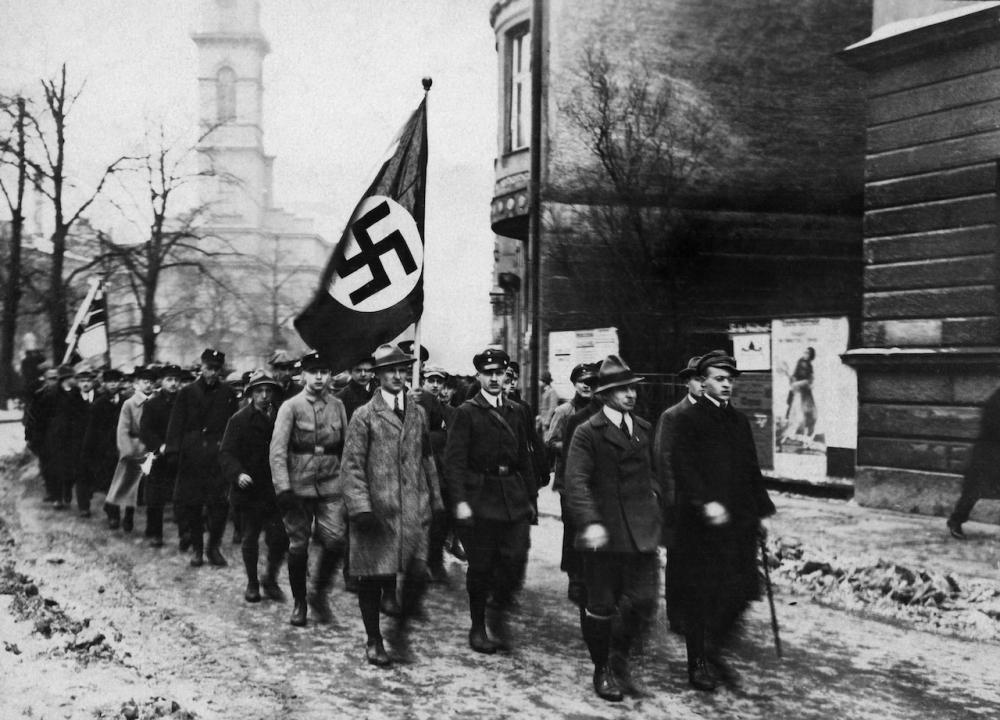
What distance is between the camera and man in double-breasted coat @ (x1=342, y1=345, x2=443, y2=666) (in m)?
5.82

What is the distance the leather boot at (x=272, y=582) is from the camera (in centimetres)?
762

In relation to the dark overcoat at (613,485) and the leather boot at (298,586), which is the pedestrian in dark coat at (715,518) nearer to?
the dark overcoat at (613,485)

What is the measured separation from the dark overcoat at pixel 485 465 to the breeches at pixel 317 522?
1.14m

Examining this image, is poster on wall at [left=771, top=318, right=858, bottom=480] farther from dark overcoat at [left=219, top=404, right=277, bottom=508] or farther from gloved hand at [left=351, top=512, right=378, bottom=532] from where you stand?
gloved hand at [left=351, top=512, right=378, bottom=532]

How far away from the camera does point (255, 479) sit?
766 cm

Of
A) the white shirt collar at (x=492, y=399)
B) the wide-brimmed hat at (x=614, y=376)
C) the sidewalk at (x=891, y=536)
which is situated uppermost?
the wide-brimmed hat at (x=614, y=376)

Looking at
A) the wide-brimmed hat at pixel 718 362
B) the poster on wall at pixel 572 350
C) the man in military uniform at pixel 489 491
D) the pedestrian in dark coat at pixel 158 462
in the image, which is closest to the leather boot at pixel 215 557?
the pedestrian in dark coat at pixel 158 462

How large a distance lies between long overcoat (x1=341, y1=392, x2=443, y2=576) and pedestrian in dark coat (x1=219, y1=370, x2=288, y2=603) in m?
1.89

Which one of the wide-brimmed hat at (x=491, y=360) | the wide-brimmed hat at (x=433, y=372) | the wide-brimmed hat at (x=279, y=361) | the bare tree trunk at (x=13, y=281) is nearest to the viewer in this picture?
the wide-brimmed hat at (x=491, y=360)

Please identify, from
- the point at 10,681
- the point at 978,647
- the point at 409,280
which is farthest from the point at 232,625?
the point at 978,647

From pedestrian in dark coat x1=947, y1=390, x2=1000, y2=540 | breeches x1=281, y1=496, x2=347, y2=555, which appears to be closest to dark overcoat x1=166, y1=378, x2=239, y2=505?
breeches x1=281, y1=496, x2=347, y2=555

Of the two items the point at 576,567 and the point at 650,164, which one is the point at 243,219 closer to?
the point at 650,164

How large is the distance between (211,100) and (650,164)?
1088 cm

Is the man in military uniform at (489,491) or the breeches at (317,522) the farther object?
the breeches at (317,522)
